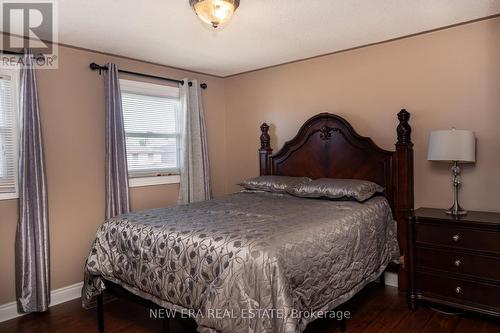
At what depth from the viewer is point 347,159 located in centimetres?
358

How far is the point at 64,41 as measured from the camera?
3.15m

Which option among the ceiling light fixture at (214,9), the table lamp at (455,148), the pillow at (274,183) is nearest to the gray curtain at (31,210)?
the ceiling light fixture at (214,9)

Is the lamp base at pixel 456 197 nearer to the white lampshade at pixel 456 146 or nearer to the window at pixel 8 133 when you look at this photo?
the white lampshade at pixel 456 146

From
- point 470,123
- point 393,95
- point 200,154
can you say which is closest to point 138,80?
point 200,154

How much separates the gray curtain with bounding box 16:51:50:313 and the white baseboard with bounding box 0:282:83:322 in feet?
0.20

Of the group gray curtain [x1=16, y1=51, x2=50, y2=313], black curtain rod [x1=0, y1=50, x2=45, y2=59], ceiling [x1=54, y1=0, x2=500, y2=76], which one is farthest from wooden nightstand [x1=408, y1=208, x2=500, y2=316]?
black curtain rod [x1=0, y1=50, x2=45, y2=59]

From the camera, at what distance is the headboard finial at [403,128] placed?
3.16m

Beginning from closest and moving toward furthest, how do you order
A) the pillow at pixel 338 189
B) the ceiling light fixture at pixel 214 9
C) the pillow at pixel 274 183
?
the ceiling light fixture at pixel 214 9 < the pillow at pixel 338 189 < the pillow at pixel 274 183

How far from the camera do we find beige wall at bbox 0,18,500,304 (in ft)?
9.49

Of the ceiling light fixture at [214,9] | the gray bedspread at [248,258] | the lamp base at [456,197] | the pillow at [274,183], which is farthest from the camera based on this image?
the pillow at [274,183]

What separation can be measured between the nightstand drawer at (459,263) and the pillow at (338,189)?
2.02 ft

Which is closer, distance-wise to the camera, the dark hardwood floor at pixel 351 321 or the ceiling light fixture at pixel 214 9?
the ceiling light fixture at pixel 214 9

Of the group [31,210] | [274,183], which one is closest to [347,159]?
[274,183]

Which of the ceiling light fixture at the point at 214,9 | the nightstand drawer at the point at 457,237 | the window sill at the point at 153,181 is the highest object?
the ceiling light fixture at the point at 214,9
